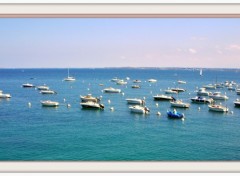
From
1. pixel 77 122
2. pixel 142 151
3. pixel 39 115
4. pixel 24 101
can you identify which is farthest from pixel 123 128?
pixel 24 101

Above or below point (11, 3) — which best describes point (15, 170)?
below

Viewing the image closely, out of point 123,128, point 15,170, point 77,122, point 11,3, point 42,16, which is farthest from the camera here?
point 77,122

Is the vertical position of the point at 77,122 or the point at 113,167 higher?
the point at 113,167

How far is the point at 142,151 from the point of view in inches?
362

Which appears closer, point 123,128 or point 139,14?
point 139,14

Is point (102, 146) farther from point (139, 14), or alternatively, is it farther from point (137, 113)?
point (139, 14)

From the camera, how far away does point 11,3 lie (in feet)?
9.76

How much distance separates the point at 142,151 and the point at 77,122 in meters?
4.70

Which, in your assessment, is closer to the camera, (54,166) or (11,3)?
(11,3)

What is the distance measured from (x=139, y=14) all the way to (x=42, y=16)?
890 mm

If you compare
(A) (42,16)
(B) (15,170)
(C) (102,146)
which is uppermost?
(A) (42,16)

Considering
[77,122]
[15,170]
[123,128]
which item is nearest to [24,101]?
[77,122]

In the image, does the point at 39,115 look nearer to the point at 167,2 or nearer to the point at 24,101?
the point at 24,101

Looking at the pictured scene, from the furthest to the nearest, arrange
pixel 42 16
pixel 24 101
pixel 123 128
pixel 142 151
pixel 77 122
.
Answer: pixel 24 101 < pixel 77 122 < pixel 123 128 < pixel 142 151 < pixel 42 16
